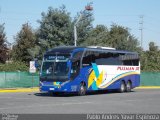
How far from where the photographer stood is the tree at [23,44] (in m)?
67.2

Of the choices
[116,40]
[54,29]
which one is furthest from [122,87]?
[116,40]

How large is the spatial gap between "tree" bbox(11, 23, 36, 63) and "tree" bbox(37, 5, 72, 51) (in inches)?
381

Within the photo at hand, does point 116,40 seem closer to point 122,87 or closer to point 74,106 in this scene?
point 122,87

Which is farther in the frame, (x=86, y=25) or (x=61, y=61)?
(x=86, y=25)

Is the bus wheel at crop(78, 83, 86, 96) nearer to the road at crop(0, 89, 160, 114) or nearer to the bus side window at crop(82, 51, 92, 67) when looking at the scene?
the bus side window at crop(82, 51, 92, 67)

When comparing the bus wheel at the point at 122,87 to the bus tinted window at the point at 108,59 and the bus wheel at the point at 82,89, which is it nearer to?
the bus tinted window at the point at 108,59

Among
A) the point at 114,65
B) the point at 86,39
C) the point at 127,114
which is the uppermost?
the point at 86,39

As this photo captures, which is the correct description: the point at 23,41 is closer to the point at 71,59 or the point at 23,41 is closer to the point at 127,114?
the point at 71,59

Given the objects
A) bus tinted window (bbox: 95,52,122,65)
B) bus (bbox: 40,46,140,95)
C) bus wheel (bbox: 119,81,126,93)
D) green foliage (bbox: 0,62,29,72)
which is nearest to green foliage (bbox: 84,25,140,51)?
green foliage (bbox: 0,62,29,72)

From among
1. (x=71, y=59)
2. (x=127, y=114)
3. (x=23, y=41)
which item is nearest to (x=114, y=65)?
(x=71, y=59)

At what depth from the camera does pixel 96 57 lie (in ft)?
107

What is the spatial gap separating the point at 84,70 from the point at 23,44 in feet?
129

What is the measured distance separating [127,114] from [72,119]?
2.99 metres

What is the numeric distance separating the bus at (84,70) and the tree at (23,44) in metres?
31.4
